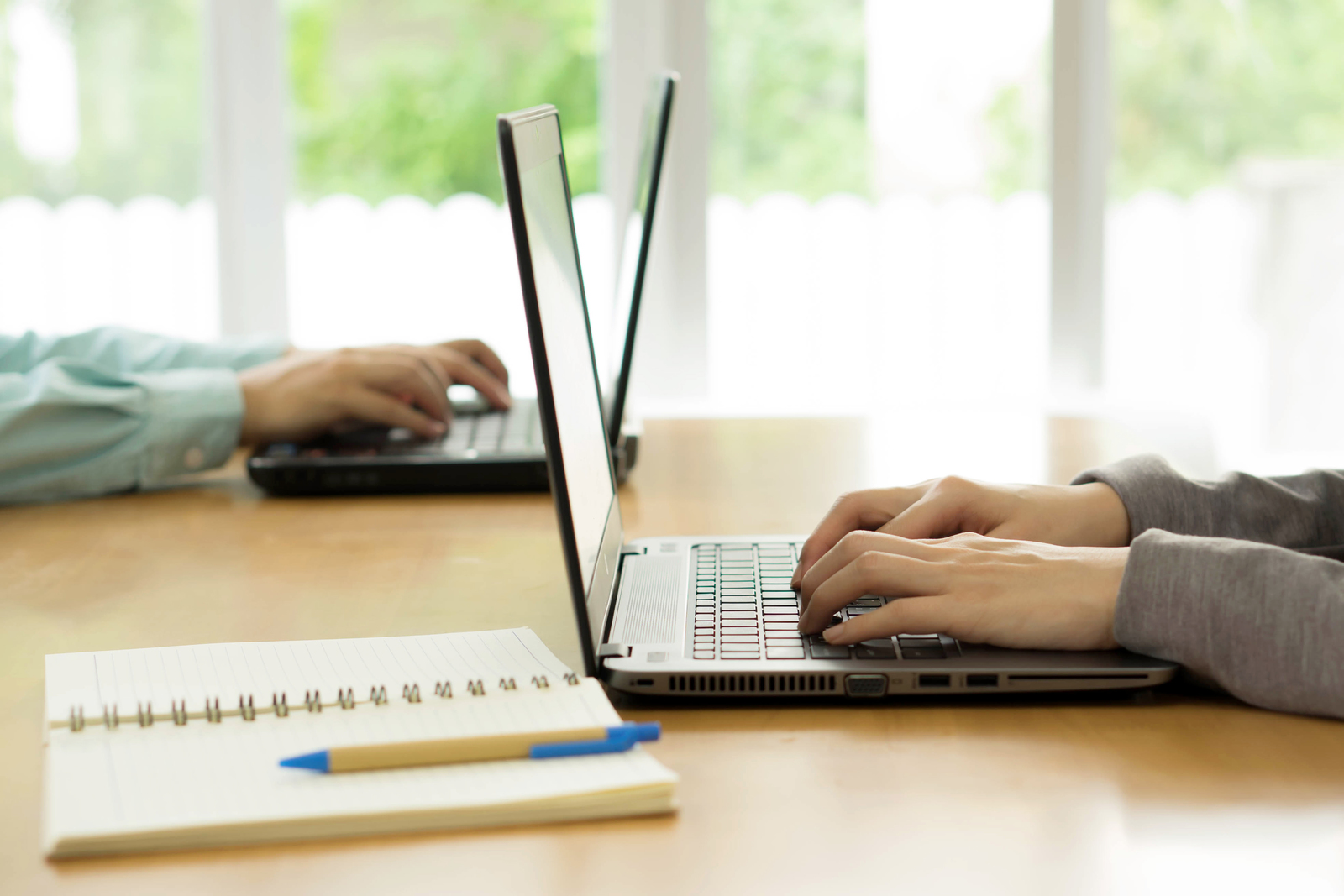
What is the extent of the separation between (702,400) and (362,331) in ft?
2.47

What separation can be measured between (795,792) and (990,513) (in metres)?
0.34

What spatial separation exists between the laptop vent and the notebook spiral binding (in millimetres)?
69

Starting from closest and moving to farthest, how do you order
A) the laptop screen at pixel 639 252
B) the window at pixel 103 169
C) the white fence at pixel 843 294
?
the laptop screen at pixel 639 252, the window at pixel 103 169, the white fence at pixel 843 294

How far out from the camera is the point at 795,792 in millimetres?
537

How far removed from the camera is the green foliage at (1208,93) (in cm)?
253

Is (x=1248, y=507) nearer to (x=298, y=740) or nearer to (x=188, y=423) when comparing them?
(x=298, y=740)

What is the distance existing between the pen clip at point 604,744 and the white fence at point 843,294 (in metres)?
2.06

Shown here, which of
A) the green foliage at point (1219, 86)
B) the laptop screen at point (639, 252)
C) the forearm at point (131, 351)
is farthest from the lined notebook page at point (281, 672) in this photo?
the green foliage at point (1219, 86)

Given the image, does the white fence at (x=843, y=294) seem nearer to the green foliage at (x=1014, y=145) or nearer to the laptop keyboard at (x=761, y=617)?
the green foliage at (x=1014, y=145)

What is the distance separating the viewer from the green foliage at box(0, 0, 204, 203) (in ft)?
8.11

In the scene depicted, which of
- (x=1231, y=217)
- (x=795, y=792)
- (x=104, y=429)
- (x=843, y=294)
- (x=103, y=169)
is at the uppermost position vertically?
(x=103, y=169)

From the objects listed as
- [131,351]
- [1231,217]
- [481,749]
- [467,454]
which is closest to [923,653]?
[481,749]

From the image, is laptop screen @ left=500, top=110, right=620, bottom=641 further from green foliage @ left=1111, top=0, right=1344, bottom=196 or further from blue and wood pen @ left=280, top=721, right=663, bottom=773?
green foliage @ left=1111, top=0, right=1344, bottom=196

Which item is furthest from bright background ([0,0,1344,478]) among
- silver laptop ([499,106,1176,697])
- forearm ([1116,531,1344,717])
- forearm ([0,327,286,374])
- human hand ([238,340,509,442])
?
forearm ([1116,531,1344,717])
